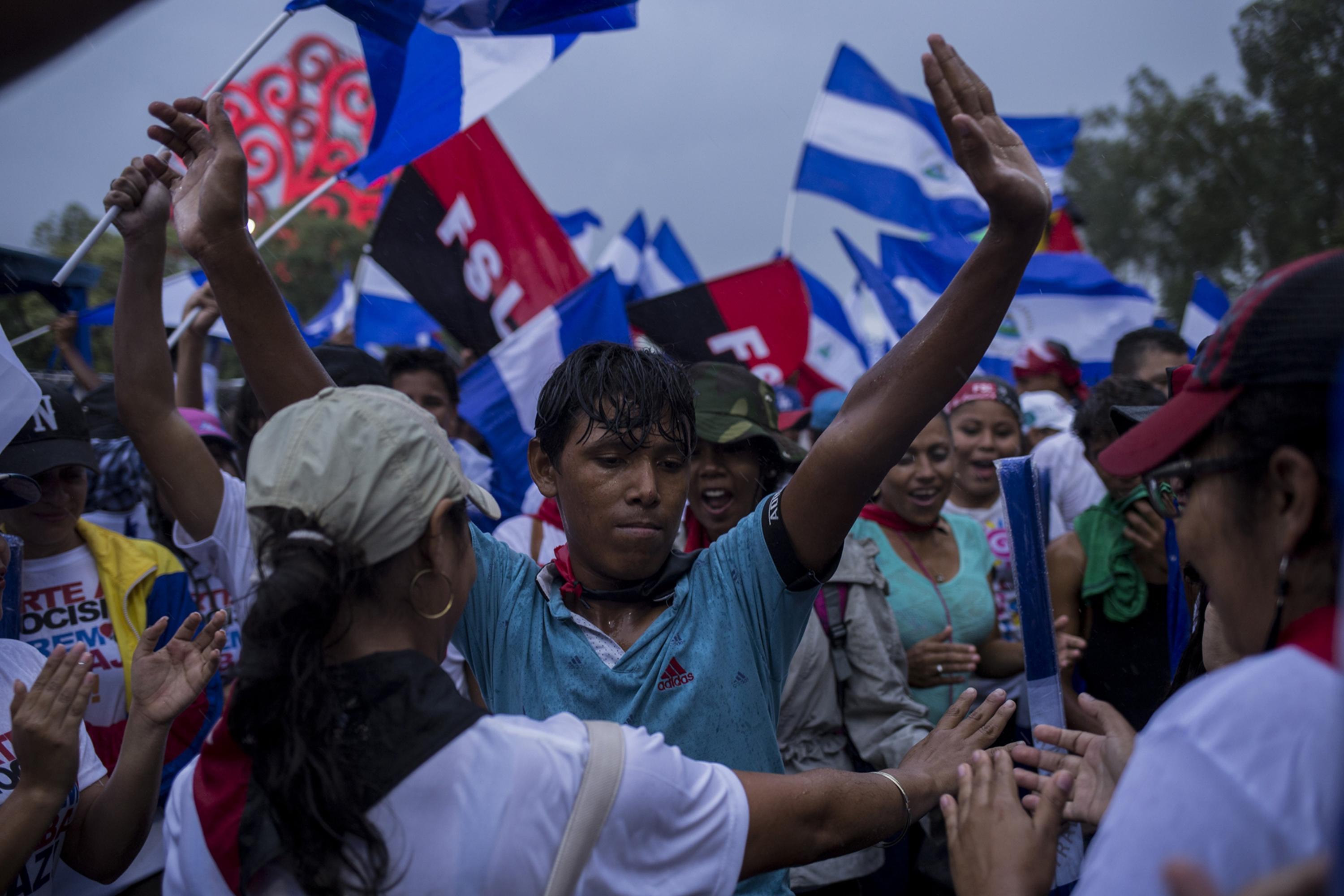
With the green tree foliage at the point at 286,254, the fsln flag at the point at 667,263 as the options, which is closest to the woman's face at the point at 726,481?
the fsln flag at the point at 667,263

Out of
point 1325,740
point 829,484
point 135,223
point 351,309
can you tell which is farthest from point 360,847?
point 351,309

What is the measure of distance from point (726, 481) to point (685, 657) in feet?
4.77

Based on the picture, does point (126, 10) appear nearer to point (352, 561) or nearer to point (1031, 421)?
point (352, 561)

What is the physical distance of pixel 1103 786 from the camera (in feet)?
5.79

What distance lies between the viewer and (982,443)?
4.96m

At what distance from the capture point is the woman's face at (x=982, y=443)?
4.91m

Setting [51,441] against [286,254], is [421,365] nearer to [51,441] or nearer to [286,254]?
[51,441]

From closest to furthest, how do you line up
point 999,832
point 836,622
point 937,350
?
point 999,832
point 937,350
point 836,622

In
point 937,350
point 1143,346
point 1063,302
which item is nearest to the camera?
point 937,350

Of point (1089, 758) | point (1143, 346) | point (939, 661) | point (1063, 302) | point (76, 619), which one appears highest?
point (1063, 302)

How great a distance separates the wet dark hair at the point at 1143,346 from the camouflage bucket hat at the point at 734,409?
8.59 ft

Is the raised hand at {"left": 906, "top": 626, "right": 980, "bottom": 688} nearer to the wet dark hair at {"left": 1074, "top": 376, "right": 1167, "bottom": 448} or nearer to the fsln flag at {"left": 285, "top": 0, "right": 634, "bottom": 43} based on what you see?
the wet dark hair at {"left": 1074, "top": 376, "right": 1167, "bottom": 448}

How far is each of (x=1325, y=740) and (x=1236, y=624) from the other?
35 centimetres

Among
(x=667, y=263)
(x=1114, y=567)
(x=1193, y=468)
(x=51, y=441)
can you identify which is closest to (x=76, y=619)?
(x=51, y=441)
